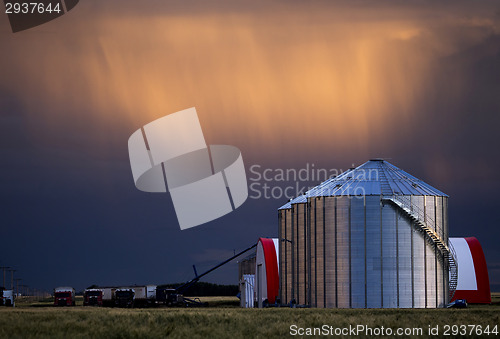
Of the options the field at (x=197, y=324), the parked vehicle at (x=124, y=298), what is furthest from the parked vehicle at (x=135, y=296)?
the field at (x=197, y=324)

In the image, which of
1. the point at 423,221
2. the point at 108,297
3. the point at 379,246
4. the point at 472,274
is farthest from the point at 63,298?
the point at 472,274

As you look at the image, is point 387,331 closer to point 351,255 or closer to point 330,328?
point 330,328

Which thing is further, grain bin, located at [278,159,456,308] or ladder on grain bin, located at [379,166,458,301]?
ladder on grain bin, located at [379,166,458,301]

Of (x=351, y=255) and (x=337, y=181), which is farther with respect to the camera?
(x=337, y=181)

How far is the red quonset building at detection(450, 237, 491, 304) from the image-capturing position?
299ft

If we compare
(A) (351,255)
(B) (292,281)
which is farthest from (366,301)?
(B) (292,281)

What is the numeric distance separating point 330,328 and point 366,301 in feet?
84.5

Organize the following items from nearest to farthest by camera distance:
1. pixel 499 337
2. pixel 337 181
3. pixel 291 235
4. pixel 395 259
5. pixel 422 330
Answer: pixel 499 337 < pixel 422 330 < pixel 395 259 < pixel 337 181 < pixel 291 235

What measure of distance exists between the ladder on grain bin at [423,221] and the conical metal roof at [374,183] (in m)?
0.45

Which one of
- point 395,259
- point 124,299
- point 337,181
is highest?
point 337,181

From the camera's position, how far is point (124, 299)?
95000 mm

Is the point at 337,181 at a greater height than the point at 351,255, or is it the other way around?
the point at 337,181

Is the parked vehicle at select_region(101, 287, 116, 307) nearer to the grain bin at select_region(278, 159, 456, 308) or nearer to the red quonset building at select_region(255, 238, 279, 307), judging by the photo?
the red quonset building at select_region(255, 238, 279, 307)

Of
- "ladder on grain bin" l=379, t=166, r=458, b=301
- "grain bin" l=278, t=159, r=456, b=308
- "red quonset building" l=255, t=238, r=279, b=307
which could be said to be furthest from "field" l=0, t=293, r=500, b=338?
"red quonset building" l=255, t=238, r=279, b=307
